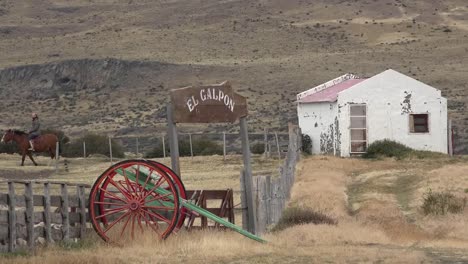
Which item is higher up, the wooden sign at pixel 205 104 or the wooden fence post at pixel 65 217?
the wooden sign at pixel 205 104

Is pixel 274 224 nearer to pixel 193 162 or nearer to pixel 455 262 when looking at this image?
pixel 455 262

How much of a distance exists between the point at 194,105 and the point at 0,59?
8787 centimetres

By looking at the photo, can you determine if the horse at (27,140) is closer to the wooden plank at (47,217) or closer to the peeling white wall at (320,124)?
the peeling white wall at (320,124)

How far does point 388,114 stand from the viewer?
43938 mm

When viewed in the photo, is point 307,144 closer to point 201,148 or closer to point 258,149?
point 258,149

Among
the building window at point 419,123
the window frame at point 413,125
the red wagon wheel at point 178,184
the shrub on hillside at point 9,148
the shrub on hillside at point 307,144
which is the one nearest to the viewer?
the red wagon wheel at point 178,184

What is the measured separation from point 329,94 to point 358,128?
95.8 inches

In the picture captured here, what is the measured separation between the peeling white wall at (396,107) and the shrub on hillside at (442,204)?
17525mm

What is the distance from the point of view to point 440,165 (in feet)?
128

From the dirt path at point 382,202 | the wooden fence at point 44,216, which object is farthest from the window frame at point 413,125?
the wooden fence at point 44,216

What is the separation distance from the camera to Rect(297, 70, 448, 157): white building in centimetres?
4381

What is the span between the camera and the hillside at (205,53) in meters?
81.8

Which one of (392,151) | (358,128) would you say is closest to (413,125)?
(392,151)

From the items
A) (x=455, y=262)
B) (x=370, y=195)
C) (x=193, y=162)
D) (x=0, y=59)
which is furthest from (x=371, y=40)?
(x=455, y=262)
